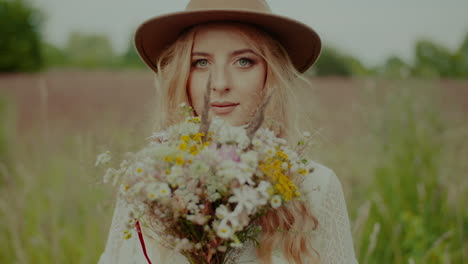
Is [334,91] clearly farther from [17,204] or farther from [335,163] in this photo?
[17,204]

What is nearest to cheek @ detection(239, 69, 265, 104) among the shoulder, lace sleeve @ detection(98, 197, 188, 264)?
the shoulder

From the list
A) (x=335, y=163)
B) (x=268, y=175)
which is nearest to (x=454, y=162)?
(x=335, y=163)

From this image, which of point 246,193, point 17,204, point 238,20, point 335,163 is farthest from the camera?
point 335,163

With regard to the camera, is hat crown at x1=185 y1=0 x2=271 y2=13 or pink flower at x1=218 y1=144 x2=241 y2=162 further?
hat crown at x1=185 y1=0 x2=271 y2=13

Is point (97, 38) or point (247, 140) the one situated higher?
point (247, 140)

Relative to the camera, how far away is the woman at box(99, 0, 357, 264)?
1591mm

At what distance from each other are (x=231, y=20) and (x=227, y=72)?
0.24 meters

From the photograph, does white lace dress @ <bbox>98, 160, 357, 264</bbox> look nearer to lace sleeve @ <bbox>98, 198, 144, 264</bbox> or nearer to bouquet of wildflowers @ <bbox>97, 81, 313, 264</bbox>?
lace sleeve @ <bbox>98, 198, 144, 264</bbox>

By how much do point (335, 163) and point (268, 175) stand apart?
3.08 m

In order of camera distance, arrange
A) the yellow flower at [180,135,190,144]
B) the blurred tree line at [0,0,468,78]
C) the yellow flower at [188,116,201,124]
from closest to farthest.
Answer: the yellow flower at [180,135,190,144] < the yellow flower at [188,116,201,124] < the blurred tree line at [0,0,468,78]

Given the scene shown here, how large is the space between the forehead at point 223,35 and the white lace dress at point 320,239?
66 centimetres

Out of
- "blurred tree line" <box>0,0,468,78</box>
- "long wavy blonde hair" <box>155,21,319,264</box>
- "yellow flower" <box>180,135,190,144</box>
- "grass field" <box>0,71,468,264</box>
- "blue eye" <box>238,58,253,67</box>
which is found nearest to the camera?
"yellow flower" <box>180,135,190,144</box>

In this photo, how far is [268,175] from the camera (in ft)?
3.37

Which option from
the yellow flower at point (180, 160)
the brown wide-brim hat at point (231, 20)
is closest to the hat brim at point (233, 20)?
the brown wide-brim hat at point (231, 20)
